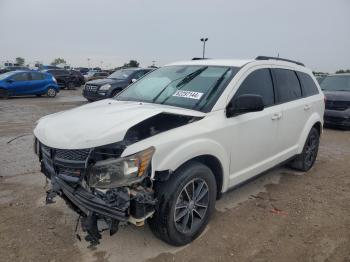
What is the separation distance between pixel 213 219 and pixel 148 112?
1.60m

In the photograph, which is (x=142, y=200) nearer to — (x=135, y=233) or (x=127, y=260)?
(x=127, y=260)

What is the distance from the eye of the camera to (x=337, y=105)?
9672 millimetres

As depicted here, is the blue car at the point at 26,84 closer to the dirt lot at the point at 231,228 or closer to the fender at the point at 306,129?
the dirt lot at the point at 231,228

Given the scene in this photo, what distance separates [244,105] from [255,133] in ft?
2.02

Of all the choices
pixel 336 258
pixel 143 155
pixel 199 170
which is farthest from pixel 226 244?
pixel 143 155

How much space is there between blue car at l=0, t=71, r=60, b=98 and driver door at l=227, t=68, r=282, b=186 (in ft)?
52.4

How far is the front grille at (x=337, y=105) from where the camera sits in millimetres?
9539

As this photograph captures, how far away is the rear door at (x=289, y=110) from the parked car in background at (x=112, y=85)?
29.0ft

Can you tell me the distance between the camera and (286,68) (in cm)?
477

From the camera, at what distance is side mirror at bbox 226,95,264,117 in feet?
11.0

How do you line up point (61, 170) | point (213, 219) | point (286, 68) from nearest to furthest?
1. point (61, 170)
2. point (213, 219)
3. point (286, 68)

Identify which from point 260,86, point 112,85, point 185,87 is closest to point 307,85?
point 260,86

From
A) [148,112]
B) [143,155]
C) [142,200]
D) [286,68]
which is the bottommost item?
[142,200]

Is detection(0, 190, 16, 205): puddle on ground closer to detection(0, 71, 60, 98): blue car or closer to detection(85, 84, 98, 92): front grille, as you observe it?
detection(85, 84, 98, 92): front grille
